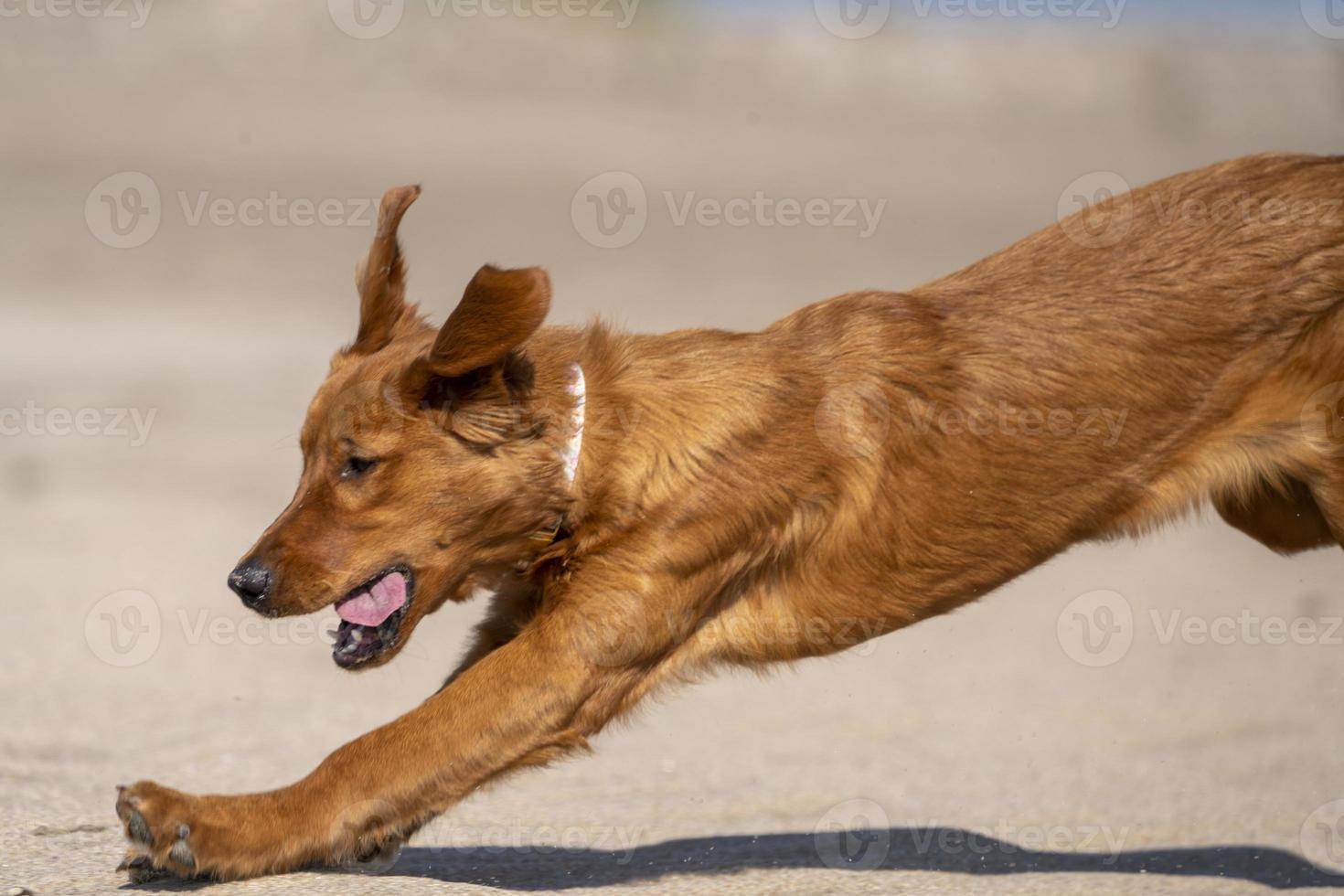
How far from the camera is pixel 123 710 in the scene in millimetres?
8422

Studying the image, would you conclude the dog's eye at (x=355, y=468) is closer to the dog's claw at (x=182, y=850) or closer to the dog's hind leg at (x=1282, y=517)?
the dog's claw at (x=182, y=850)

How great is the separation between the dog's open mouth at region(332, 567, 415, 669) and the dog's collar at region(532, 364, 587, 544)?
0.45m

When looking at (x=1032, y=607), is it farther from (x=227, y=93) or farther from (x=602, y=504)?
(x=227, y=93)

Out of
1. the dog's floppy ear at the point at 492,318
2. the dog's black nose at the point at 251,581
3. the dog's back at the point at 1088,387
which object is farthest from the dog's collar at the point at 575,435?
the dog's black nose at the point at 251,581

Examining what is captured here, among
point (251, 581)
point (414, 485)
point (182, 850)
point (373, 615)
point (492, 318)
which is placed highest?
point (492, 318)

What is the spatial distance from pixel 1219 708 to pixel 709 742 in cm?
291

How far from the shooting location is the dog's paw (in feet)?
15.5

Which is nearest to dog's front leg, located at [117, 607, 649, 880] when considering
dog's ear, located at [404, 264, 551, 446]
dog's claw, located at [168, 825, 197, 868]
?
dog's claw, located at [168, 825, 197, 868]

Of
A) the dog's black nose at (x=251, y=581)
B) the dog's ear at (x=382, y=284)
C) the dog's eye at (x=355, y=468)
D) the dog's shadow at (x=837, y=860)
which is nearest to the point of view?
the dog's black nose at (x=251, y=581)

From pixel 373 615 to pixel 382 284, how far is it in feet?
3.89

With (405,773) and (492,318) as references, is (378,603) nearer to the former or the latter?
(405,773)

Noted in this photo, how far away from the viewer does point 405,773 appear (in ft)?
16.0

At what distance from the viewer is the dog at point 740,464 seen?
4902 mm

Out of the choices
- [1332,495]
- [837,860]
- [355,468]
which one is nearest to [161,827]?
[355,468]
